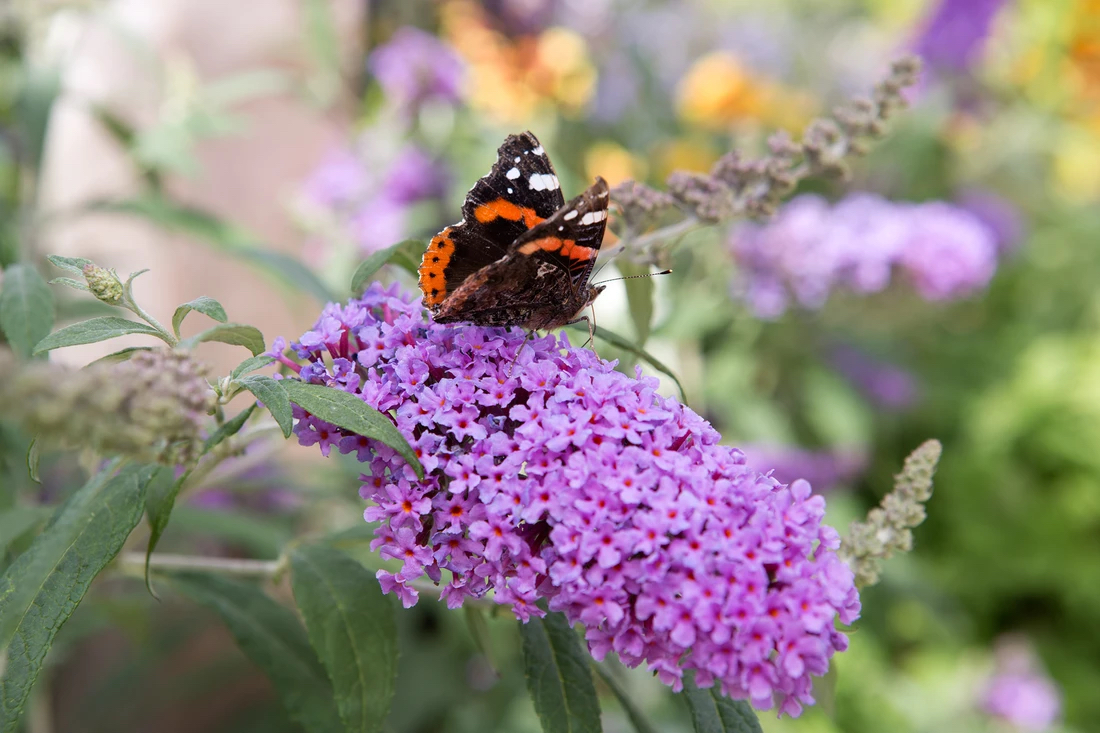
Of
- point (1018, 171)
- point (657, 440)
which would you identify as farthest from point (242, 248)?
point (1018, 171)

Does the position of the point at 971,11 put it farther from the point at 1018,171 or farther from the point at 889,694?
the point at 889,694

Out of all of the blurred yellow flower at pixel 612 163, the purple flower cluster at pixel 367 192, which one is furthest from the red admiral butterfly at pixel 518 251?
the blurred yellow flower at pixel 612 163

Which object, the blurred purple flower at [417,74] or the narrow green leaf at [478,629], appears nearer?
the narrow green leaf at [478,629]

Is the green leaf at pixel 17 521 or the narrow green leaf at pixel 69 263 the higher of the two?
the narrow green leaf at pixel 69 263

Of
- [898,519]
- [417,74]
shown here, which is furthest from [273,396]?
[417,74]

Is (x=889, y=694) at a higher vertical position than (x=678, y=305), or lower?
A: lower

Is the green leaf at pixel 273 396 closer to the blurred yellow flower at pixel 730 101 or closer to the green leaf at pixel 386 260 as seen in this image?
the green leaf at pixel 386 260
